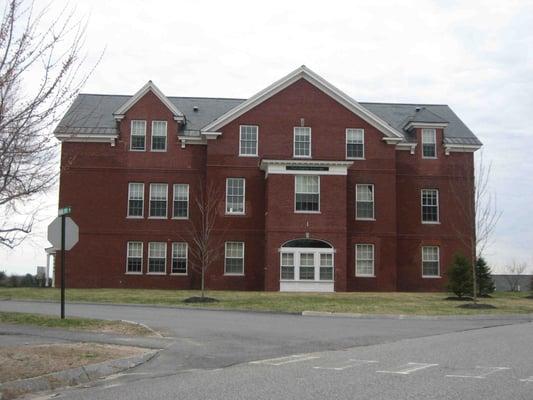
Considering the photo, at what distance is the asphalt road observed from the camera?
916 cm

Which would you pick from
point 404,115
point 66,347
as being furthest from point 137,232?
point 66,347

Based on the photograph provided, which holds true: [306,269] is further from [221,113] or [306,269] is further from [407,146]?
[221,113]

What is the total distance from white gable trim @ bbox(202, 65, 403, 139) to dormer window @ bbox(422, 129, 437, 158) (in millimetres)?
2720

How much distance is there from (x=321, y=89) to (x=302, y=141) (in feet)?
10.9

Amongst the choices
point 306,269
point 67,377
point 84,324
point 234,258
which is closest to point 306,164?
point 306,269

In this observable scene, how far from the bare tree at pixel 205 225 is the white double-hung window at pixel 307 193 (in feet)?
16.1

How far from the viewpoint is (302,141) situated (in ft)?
129

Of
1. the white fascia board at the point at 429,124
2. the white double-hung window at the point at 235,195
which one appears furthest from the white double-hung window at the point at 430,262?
the white double-hung window at the point at 235,195

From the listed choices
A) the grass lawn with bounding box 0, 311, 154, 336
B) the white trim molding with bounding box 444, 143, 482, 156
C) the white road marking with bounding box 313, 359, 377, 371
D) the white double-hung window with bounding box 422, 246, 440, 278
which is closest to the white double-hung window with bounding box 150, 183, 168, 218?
the white double-hung window with bounding box 422, 246, 440, 278

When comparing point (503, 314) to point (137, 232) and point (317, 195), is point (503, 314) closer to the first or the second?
point (317, 195)

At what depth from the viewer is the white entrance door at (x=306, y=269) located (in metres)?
36.5

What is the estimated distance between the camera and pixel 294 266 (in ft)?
121

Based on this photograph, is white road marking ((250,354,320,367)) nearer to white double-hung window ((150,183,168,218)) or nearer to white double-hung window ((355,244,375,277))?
white double-hung window ((355,244,375,277))

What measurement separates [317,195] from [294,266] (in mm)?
4094
